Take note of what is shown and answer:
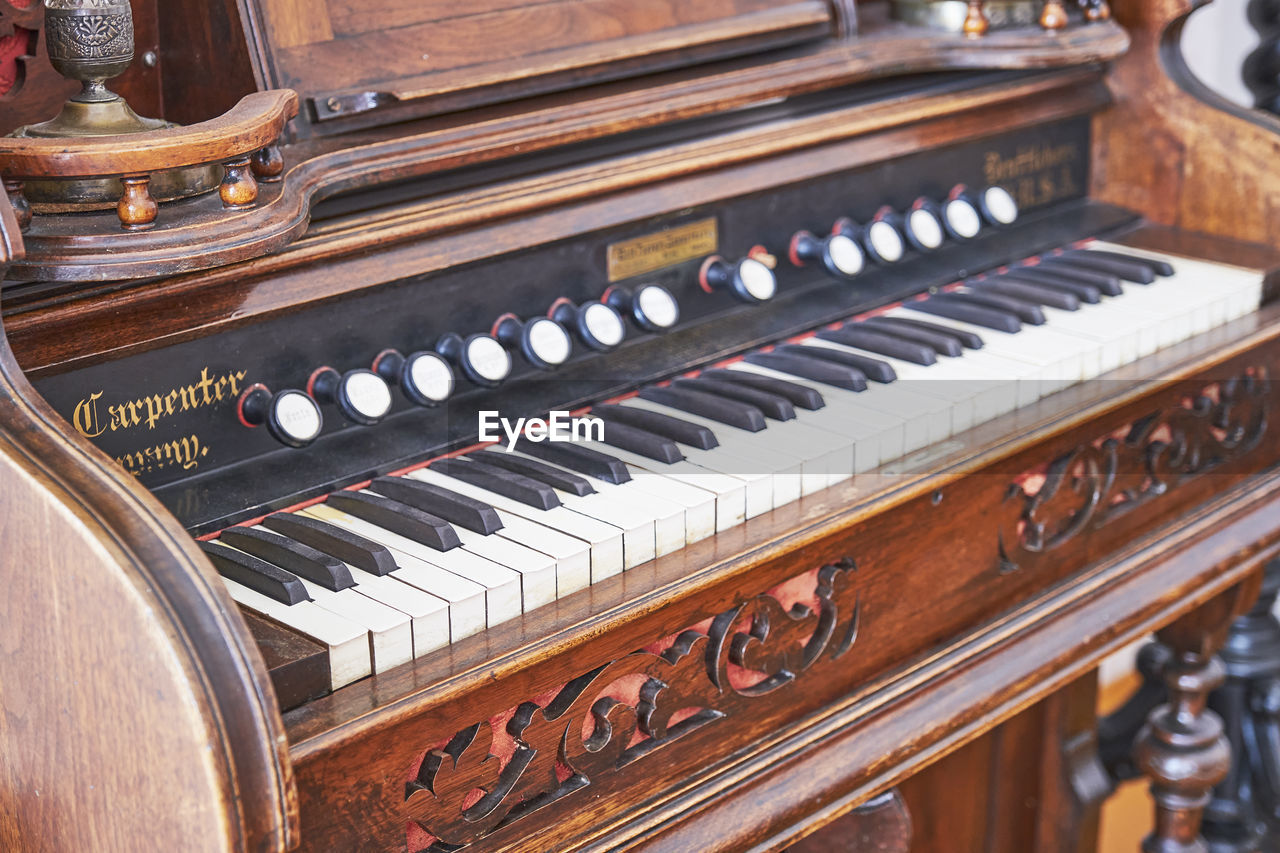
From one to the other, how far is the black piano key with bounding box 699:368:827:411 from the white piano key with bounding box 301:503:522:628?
1.55 feet

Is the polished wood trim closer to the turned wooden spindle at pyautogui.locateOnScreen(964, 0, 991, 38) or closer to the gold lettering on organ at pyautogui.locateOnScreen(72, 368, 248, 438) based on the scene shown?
the gold lettering on organ at pyautogui.locateOnScreen(72, 368, 248, 438)

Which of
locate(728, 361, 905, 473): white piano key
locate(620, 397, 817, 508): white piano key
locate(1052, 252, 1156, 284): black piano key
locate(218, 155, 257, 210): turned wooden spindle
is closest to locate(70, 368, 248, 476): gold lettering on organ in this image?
locate(218, 155, 257, 210): turned wooden spindle

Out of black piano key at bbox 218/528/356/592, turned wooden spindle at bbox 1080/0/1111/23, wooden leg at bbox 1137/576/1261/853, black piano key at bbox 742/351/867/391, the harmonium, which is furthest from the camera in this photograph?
wooden leg at bbox 1137/576/1261/853

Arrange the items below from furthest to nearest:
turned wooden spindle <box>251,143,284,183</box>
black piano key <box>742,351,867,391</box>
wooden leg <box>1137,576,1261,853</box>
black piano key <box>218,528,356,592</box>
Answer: wooden leg <box>1137,576,1261,853</box> < black piano key <box>742,351,867,391</box> < turned wooden spindle <box>251,143,284,183</box> < black piano key <box>218,528,356,592</box>

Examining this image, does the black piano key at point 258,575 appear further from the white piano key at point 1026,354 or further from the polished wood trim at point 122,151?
the white piano key at point 1026,354

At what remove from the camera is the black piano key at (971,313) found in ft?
5.80

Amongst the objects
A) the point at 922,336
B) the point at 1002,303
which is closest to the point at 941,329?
the point at 922,336

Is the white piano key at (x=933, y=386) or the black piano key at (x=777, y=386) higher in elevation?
Result: the black piano key at (x=777, y=386)

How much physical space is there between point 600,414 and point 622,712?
365mm

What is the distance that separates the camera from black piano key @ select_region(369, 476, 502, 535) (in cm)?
124

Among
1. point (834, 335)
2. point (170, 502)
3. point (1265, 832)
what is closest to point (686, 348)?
point (834, 335)

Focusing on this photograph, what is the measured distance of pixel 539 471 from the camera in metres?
1.34

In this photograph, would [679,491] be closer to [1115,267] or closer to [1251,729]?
[1115,267]

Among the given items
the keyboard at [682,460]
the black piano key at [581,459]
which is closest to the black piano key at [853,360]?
the keyboard at [682,460]
